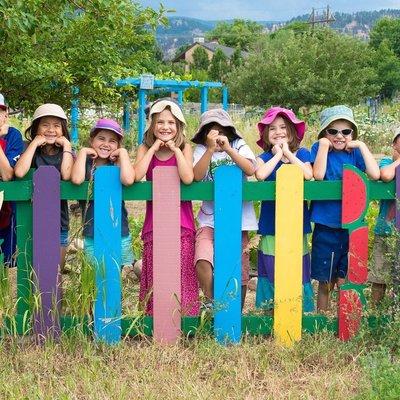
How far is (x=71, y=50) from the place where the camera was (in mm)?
5285

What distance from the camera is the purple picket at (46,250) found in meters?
3.75

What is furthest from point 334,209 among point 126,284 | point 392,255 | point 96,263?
point 126,284

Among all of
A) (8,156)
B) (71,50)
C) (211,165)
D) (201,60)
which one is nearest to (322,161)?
(211,165)

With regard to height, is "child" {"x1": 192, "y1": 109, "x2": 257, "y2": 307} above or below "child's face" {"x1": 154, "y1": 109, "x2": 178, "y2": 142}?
below

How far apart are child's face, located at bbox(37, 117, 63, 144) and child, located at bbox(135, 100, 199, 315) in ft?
1.63

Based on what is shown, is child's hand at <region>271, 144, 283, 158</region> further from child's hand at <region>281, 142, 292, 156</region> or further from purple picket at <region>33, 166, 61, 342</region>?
purple picket at <region>33, 166, 61, 342</region>

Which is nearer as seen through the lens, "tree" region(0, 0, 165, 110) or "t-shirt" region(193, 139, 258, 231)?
"t-shirt" region(193, 139, 258, 231)

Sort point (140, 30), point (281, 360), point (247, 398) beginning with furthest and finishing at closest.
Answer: point (140, 30)
point (281, 360)
point (247, 398)

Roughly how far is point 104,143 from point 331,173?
4.14 feet

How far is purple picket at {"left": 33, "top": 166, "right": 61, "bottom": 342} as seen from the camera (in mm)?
3752

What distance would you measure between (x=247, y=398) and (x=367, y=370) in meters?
0.54

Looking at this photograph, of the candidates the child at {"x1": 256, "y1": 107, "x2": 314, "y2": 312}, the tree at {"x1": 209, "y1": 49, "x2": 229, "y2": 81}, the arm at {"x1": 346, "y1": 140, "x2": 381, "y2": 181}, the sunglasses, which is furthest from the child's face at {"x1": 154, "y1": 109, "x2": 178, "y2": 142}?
the tree at {"x1": 209, "y1": 49, "x2": 229, "y2": 81}

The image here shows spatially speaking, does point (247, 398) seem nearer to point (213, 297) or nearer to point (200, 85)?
point (213, 297)

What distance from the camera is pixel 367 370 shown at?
10.9 feet
